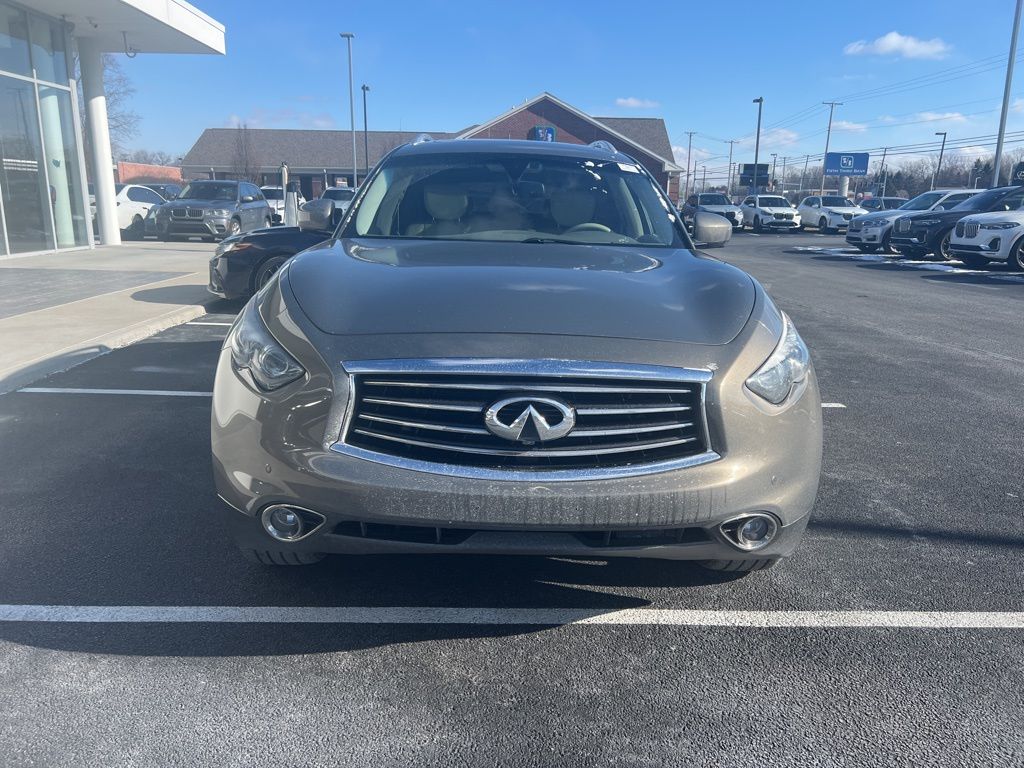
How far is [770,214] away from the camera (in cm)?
3691

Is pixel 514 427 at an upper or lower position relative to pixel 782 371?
lower

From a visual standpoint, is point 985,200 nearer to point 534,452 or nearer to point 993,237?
point 993,237

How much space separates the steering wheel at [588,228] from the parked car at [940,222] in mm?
17502

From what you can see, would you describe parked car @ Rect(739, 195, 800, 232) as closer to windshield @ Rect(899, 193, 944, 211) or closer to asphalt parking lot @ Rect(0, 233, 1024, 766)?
windshield @ Rect(899, 193, 944, 211)

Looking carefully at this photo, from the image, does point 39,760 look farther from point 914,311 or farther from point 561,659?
point 914,311

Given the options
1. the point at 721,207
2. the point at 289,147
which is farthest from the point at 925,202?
the point at 289,147

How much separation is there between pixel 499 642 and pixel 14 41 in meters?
16.6

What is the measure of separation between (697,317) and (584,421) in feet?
1.94

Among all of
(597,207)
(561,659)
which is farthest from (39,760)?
(597,207)

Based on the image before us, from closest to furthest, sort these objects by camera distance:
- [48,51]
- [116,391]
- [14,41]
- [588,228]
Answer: [588,228]
[116,391]
[14,41]
[48,51]

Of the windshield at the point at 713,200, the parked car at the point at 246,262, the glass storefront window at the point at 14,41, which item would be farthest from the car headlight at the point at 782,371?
the windshield at the point at 713,200

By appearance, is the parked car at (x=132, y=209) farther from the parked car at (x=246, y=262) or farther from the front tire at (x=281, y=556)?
the front tire at (x=281, y=556)

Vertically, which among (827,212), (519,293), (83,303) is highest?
(519,293)

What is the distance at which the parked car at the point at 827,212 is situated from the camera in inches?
1442
